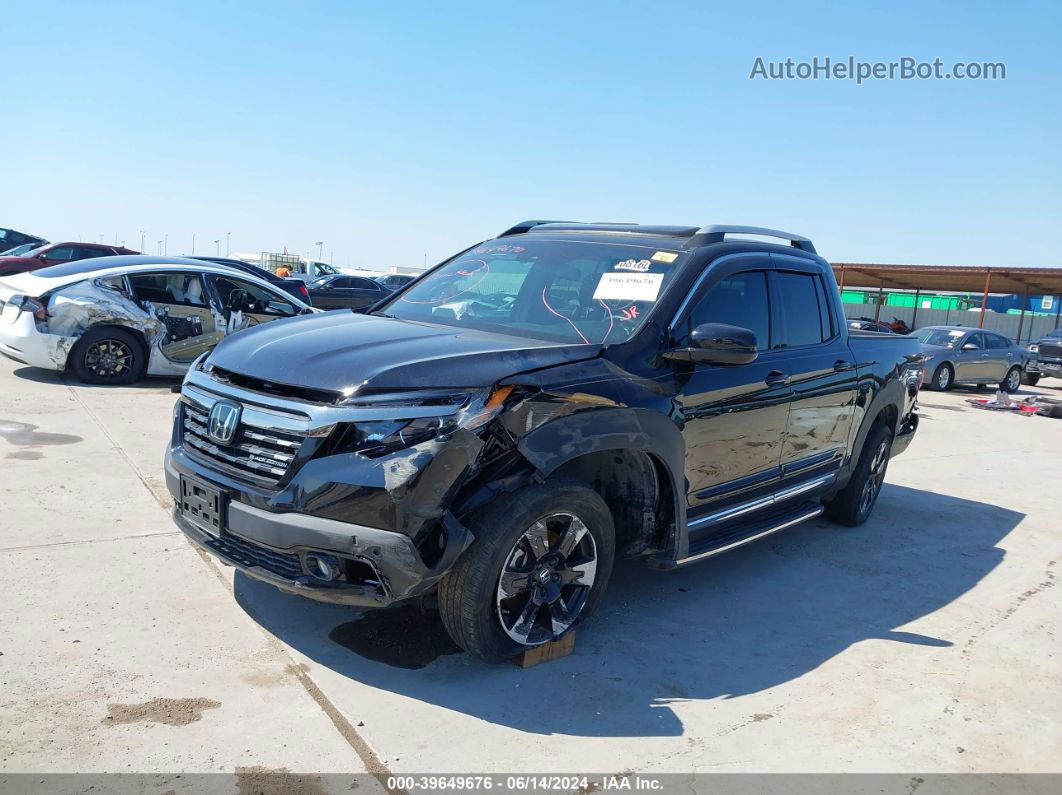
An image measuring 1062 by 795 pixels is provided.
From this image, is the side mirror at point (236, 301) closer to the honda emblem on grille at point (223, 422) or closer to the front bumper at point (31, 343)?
the front bumper at point (31, 343)

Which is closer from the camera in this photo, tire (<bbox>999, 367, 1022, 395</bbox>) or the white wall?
tire (<bbox>999, 367, 1022, 395</bbox>)

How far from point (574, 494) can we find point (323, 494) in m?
1.06

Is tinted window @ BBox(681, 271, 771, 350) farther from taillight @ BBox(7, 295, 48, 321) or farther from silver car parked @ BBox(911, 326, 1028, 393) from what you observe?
silver car parked @ BBox(911, 326, 1028, 393)

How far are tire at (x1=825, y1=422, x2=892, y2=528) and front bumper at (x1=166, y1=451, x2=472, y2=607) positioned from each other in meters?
4.11

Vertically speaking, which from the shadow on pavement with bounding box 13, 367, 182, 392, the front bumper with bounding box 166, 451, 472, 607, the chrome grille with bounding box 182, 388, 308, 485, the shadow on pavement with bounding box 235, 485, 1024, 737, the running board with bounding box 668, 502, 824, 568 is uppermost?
the chrome grille with bounding box 182, 388, 308, 485

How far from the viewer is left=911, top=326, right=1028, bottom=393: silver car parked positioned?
1912 centimetres

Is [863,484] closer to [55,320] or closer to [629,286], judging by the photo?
[629,286]

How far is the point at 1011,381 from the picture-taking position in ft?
68.7

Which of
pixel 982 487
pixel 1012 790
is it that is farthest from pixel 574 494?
Answer: pixel 982 487

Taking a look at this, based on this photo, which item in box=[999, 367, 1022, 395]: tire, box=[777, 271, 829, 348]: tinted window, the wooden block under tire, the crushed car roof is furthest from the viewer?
box=[999, 367, 1022, 395]: tire

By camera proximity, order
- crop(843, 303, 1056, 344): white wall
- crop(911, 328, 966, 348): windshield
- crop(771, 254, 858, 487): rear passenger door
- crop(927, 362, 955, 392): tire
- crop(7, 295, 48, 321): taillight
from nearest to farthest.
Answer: crop(771, 254, 858, 487): rear passenger door < crop(7, 295, 48, 321): taillight < crop(927, 362, 955, 392): tire < crop(911, 328, 966, 348): windshield < crop(843, 303, 1056, 344): white wall

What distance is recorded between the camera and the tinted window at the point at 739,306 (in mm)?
4547

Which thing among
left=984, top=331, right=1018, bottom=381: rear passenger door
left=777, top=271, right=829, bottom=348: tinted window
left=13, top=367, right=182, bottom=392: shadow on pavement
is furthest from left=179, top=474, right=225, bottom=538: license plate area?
left=984, top=331, right=1018, bottom=381: rear passenger door

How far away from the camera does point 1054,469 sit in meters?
10.1
